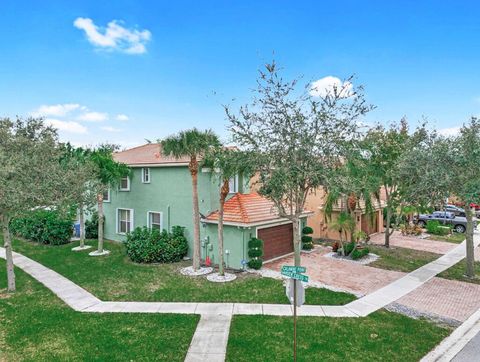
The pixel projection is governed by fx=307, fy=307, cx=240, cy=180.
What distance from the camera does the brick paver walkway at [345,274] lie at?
13351mm

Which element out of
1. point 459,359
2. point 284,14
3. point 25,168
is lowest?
point 459,359

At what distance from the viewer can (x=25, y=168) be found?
41.5 feet

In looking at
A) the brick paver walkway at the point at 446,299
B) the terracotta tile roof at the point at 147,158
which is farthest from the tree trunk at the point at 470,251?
the terracotta tile roof at the point at 147,158

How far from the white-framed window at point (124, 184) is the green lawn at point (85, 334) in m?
10.3

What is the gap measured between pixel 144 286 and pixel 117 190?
1034cm

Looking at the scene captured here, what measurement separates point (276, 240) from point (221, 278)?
479 centimetres

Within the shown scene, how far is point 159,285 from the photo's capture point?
43.1ft

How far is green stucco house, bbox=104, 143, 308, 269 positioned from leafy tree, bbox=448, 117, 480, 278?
26.8 ft

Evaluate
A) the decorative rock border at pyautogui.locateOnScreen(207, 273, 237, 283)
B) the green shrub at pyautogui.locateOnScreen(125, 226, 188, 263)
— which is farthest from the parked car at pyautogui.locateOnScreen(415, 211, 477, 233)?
the green shrub at pyautogui.locateOnScreen(125, 226, 188, 263)

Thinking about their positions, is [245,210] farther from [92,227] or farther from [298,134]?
[92,227]

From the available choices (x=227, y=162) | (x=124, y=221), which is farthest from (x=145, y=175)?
(x=227, y=162)

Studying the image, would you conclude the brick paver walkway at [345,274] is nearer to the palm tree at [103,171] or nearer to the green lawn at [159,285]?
the green lawn at [159,285]

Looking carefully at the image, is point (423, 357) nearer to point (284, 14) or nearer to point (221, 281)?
point (221, 281)

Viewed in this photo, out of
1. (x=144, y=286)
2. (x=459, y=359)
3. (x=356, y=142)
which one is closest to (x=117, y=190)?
(x=144, y=286)
